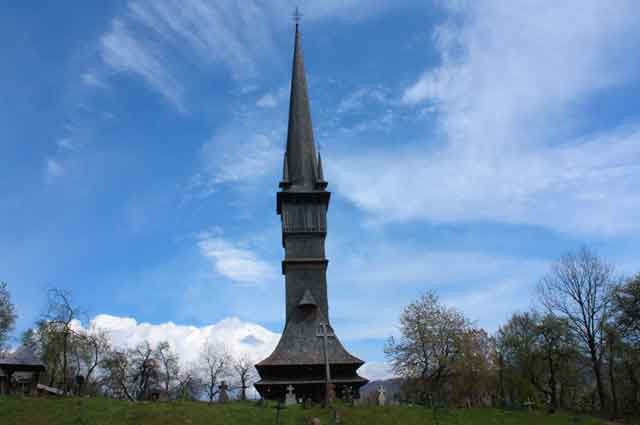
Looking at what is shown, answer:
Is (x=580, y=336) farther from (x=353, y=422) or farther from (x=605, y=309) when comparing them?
(x=353, y=422)

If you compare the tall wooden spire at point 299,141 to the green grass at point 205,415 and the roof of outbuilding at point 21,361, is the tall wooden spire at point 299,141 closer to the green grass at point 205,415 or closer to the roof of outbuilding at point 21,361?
the green grass at point 205,415

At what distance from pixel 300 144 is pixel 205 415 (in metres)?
26.1

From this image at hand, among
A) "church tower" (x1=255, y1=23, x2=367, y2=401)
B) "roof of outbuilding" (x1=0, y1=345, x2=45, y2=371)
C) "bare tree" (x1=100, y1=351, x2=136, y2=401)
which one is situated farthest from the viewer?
"bare tree" (x1=100, y1=351, x2=136, y2=401)

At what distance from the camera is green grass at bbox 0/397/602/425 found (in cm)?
2331

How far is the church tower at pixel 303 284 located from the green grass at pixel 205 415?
4.06 meters

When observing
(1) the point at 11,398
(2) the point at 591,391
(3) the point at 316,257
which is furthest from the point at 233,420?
(2) the point at 591,391

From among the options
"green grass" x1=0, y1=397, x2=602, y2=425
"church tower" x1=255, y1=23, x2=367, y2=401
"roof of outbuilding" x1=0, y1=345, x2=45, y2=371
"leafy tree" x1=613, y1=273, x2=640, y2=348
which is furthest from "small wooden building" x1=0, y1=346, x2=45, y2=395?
"leafy tree" x1=613, y1=273, x2=640, y2=348

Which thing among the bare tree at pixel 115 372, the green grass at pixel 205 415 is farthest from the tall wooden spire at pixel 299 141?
the bare tree at pixel 115 372

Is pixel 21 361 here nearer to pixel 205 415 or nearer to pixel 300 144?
pixel 205 415

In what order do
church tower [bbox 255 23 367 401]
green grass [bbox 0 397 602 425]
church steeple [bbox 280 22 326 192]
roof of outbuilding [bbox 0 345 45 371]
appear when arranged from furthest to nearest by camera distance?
church steeple [bbox 280 22 326 192]
church tower [bbox 255 23 367 401]
roof of outbuilding [bbox 0 345 45 371]
green grass [bbox 0 397 602 425]

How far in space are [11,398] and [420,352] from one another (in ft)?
88.9

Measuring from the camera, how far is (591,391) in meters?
52.6

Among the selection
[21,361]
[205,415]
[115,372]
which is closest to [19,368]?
[21,361]

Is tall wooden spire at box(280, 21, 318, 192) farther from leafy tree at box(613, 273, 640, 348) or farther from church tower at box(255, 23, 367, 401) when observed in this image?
leafy tree at box(613, 273, 640, 348)
